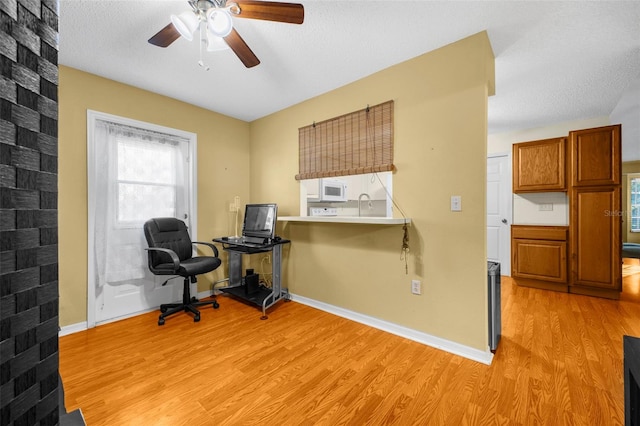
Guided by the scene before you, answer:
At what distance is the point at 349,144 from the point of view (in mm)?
2896

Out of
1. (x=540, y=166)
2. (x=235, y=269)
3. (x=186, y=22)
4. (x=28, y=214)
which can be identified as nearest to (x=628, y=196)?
(x=540, y=166)

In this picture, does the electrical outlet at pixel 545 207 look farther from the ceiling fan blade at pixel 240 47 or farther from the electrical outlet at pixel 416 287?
the ceiling fan blade at pixel 240 47

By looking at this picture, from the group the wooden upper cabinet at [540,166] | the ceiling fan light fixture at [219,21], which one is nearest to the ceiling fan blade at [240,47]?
the ceiling fan light fixture at [219,21]

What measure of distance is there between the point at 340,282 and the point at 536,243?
283cm

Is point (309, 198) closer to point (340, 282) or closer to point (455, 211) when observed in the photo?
point (340, 282)

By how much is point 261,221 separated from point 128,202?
136cm

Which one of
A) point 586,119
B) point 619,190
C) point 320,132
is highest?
point 586,119

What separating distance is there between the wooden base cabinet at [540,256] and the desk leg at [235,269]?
3767 millimetres

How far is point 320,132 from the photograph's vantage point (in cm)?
315

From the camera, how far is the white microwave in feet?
11.0

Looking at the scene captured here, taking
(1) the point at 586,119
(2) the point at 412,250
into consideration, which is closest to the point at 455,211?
(2) the point at 412,250

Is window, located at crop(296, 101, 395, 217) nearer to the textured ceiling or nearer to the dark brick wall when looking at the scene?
the textured ceiling

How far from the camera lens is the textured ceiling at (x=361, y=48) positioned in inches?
74.4

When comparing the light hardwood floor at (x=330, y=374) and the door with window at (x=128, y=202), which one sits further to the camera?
the door with window at (x=128, y=202)
